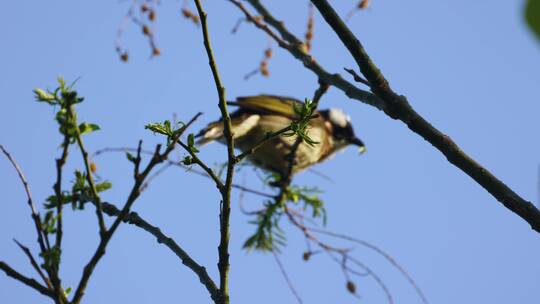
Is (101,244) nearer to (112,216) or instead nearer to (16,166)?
(16,166)

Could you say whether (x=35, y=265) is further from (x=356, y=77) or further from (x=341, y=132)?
(x=341, y=132)

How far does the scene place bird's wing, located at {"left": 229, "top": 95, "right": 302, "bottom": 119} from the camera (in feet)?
22.6

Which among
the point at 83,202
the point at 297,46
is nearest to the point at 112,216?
the point at 83,202

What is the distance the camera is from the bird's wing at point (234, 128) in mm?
5676

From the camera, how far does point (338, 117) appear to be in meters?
8.25

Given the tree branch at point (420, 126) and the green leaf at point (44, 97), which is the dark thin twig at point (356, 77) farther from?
the green leaf at point (44, 97)

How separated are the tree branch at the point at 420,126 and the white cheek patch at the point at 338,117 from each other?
19.1 feet

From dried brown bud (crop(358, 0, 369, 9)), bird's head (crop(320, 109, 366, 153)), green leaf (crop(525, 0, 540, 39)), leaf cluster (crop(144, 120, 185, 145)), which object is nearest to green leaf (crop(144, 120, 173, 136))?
leaf cluster (crop(144, 120, 185, 145))

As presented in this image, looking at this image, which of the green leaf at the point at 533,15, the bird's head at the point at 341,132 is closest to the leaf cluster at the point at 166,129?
the green leaf at the point at 533,15

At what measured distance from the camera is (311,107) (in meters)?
1.86

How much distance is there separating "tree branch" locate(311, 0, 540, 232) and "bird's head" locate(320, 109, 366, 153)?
5483 millimetres

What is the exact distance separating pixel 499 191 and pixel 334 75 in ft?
4.03

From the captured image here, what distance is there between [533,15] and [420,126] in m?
1.73

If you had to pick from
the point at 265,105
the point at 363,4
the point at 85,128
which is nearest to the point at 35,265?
the point at 85,128
